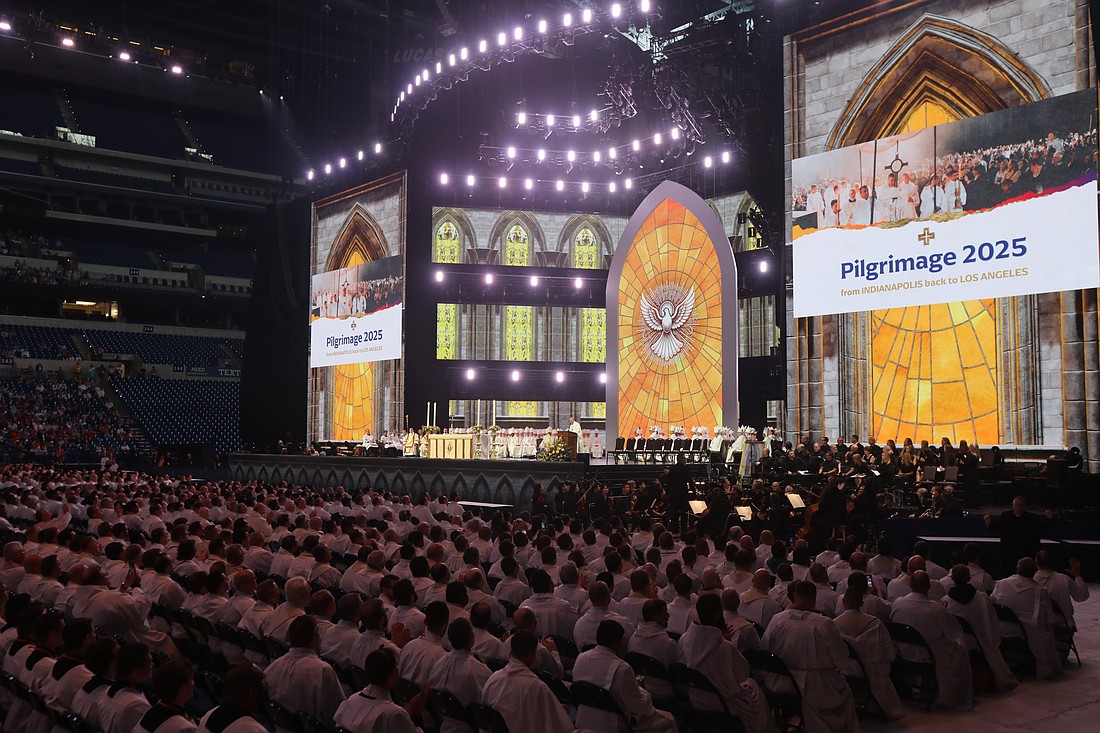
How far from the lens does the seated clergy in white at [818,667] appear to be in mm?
6996

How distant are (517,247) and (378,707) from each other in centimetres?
A: 3357

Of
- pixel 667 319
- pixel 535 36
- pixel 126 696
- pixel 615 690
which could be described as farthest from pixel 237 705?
pixel 667 319

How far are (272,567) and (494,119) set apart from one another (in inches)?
1075

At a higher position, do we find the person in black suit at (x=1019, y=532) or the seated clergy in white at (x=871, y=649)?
the person in black suit at (x=1019, y=532)

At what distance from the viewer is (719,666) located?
658 cm

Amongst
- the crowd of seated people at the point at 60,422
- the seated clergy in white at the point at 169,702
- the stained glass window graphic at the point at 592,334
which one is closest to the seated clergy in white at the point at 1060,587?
the seated clergy in white at the point at 169,702

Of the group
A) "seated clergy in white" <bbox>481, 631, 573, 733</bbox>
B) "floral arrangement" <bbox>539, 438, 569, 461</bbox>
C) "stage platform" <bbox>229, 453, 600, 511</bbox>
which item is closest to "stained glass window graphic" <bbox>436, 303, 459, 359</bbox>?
"stage platform" <bbox>229, 453, 600, 511</bbox>

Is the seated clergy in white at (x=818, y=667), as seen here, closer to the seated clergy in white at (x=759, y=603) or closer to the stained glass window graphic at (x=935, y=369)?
the seated clergy in white at (x=759, y=603)

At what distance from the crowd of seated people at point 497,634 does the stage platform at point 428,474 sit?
11.1m

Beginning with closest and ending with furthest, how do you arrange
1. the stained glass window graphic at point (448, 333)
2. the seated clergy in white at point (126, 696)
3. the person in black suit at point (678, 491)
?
1. the seated clergy in white at point (126, 696)
2. the person in black suit at point (678, 491)
3. the stained glass window graphic at point (448, 333)

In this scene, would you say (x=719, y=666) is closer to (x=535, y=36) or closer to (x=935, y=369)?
(x=935, y=369)

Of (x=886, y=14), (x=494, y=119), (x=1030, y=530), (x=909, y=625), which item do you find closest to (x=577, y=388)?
(x=494, y=119)

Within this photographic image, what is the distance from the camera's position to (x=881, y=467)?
18.7 meters

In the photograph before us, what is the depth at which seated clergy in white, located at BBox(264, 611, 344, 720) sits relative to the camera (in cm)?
595
